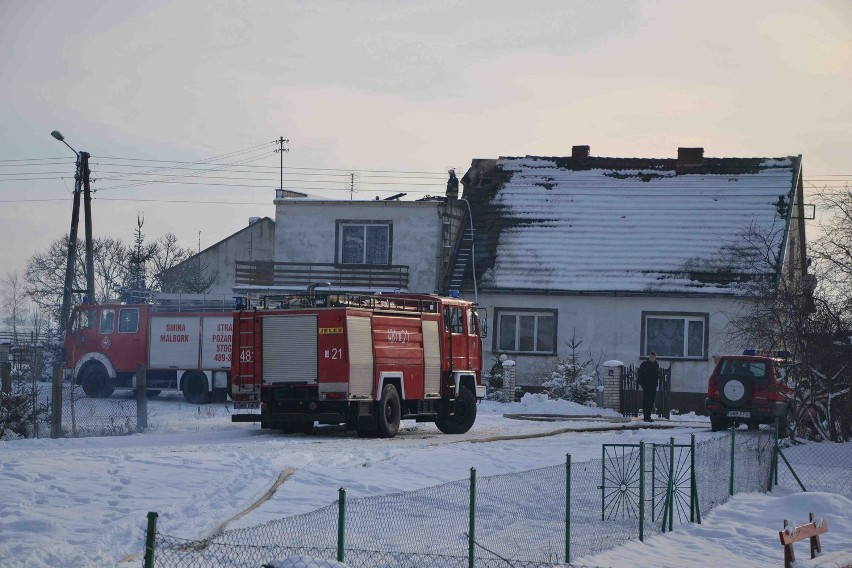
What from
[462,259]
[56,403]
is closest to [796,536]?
[56,403]

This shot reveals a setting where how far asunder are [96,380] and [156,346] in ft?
7.10

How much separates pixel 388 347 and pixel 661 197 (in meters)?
22.1

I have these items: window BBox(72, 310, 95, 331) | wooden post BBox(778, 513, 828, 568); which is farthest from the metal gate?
window BBox(72, 310, 95, 331)

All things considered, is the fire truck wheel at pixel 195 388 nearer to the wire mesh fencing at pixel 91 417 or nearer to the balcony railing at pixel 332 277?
the wire mesh fencing at pixel 91 417

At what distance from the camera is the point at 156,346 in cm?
3584

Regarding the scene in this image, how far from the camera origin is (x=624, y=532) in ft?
49.0

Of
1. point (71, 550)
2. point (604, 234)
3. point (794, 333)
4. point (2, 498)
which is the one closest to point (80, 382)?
point (604, 234)

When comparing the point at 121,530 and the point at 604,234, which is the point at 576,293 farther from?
the point at 121,530

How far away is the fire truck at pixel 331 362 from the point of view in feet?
74.4

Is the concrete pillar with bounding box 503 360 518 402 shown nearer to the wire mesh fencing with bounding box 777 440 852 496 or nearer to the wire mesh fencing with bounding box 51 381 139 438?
the wire mesh fencing with bounding box 51 381 139 438

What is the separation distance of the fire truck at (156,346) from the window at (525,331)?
30.2 ft

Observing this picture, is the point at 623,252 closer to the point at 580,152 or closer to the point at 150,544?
the point at 580,152

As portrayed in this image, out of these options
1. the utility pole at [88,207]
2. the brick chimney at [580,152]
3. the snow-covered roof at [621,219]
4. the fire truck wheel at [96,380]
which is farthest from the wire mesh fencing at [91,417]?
the brick chimney at [580,152]

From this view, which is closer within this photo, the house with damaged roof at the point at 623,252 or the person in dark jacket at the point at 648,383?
the person in dark jacket at the point at 648,383
